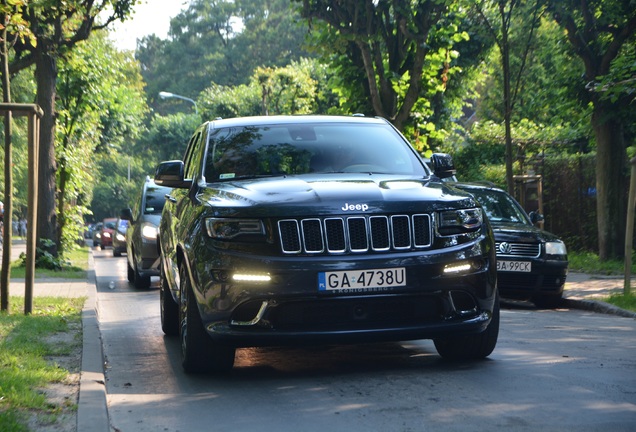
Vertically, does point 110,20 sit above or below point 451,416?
above

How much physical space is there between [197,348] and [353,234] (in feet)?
4.33

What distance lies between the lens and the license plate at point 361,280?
6.93 m

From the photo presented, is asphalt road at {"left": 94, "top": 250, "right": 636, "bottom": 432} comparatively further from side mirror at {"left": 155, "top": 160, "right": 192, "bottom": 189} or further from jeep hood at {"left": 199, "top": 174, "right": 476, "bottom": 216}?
side mirror at {"left": 155, "top": 160, "right": 192, "bottom": 189}

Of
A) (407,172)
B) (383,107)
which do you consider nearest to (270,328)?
(407,172)

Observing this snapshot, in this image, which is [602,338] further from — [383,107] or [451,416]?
Result: [383,107]

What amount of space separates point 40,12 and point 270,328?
15.1m

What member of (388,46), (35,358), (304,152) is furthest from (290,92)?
(35,358)

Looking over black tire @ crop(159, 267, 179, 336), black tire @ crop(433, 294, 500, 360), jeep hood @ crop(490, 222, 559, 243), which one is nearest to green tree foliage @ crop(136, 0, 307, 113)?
jeep hood @ crop(490, 222, 559, 243)

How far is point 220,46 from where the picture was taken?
95.5 m

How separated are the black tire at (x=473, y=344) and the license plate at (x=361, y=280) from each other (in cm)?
100

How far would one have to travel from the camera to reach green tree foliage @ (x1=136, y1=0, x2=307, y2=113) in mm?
92938

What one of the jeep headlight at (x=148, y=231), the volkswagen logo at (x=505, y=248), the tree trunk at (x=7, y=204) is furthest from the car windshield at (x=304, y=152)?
the jeep headlight at (x=148, y=231)

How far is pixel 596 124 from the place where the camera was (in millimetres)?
20828

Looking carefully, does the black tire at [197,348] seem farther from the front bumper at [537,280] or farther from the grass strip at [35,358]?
the front bumper at [537,280]
